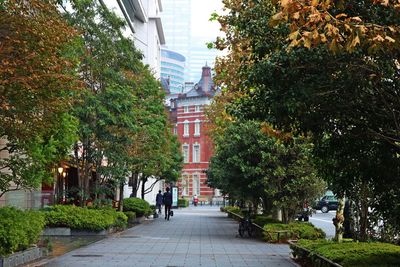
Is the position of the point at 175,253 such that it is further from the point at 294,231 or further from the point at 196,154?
the point at 196,154

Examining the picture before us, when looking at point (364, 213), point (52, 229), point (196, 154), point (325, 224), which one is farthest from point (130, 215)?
point (196, 154)

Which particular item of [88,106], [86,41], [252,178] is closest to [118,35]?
[86,41]

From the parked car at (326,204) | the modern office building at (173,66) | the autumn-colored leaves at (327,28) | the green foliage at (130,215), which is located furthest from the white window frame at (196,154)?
the autumn-colored leaves at (327,28)

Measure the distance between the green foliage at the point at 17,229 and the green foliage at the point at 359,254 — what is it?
6.23 m

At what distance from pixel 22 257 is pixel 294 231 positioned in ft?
32.9

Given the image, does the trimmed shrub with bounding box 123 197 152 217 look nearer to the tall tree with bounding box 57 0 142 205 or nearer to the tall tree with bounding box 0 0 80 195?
the tall tree with bounding box 57 0 142 205

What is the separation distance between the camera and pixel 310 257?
45.9 feet

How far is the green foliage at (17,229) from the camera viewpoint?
480 inches

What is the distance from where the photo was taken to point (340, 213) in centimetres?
1507

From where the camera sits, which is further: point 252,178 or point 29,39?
point 252,178

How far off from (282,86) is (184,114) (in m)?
86.1

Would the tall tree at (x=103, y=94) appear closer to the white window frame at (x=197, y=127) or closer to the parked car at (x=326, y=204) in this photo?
the parked car at (x=326, y=204)

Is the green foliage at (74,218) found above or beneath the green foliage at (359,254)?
above

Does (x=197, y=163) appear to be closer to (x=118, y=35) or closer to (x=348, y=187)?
(x=118, y=35)
